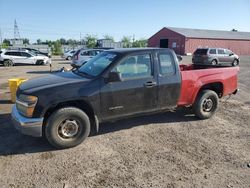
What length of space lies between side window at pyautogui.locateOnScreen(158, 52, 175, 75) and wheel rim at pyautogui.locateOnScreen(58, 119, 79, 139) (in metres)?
2.21

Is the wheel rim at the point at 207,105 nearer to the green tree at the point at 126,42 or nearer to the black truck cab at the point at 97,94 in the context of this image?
the black truck cab at the point at 97,94

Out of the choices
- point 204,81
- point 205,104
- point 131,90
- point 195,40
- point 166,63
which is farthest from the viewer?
point 195,40

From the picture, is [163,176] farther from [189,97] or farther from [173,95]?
[189,97]

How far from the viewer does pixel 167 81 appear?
18.7ft

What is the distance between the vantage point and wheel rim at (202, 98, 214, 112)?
660cm

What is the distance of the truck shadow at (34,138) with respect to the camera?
192 inches

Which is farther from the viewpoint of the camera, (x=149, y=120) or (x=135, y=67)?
(x=149, y=120)

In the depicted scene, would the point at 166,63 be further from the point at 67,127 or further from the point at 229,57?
the point at 229,57

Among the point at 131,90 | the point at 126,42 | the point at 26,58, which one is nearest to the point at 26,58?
the point at 26,58

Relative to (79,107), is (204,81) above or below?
above

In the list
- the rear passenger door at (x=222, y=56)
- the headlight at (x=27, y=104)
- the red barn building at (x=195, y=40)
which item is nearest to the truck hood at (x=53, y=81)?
the headlight at (x=27, y=104)

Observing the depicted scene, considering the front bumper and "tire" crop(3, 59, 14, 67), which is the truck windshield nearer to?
the front bumper

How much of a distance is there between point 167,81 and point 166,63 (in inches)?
16.6

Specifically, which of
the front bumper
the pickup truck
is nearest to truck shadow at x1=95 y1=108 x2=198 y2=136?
the pickup truck
